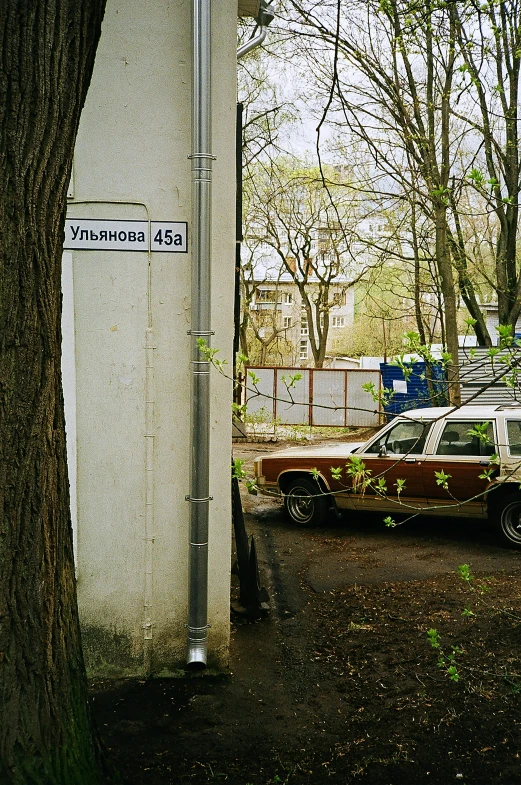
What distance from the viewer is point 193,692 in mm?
5789

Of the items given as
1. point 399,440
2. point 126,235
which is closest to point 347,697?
point 126,235

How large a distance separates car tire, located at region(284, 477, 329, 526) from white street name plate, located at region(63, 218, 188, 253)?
255 inches

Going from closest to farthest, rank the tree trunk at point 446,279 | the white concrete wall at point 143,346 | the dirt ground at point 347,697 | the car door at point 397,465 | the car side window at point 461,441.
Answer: the dirt ground at point 347,697
the white concrete wall at point 143,346
the car side window at point 461,441
the car door at point 397,465
the tree trunk at point 446,279

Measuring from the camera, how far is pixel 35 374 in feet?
10.6

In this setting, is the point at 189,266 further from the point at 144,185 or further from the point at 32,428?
the point at 32,428

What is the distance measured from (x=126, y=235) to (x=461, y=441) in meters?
6.32

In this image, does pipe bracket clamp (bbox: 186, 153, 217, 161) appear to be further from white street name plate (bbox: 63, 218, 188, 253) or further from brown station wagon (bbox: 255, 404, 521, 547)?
brown station wagon (bbox: 255, 404, 521, 547)

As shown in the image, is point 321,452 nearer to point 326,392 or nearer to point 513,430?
point 513,430

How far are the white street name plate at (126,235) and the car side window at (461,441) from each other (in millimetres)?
5928

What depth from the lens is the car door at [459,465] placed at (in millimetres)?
10352

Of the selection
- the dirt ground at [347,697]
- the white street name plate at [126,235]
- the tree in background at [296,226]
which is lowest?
the dirt ground at [347,697]

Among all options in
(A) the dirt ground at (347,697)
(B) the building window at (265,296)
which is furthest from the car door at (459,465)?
(B) the building window at (265,296)

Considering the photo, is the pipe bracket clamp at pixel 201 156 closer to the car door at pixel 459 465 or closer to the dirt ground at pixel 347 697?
the dirt ground at pixel 347 697

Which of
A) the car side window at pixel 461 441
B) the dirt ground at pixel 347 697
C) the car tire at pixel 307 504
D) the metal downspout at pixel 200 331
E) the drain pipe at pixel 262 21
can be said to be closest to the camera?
the dirt ground at pixel 347 697
